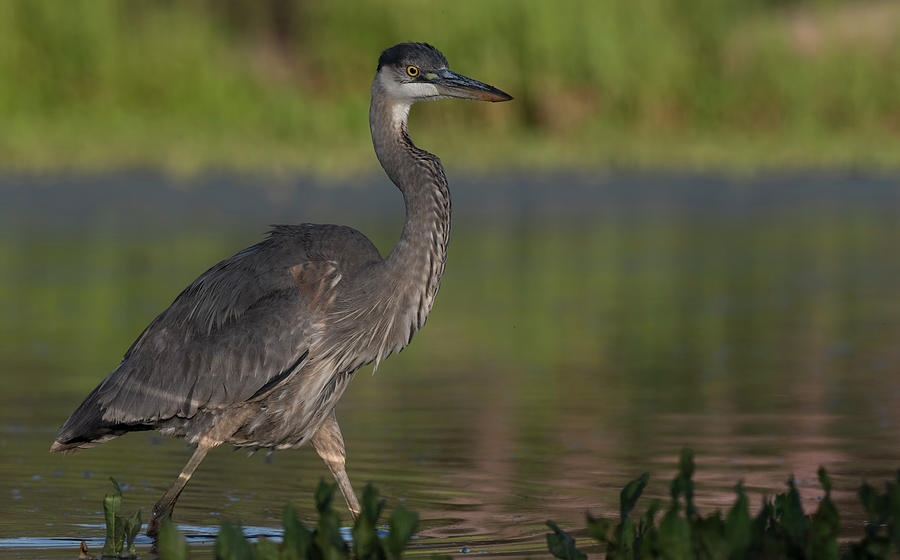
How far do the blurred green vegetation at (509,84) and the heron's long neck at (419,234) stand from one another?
12.1m

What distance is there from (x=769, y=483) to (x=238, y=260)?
2.06 metres

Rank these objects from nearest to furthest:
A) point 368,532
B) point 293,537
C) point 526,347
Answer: point 293,537, point 368,532, point 526,347

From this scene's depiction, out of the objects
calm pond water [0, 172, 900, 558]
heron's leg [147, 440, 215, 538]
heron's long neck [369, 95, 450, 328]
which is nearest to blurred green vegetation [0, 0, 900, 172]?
calm pond water [0, 172, 900, 558]

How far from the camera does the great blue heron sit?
267 inches

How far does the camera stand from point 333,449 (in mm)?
6895

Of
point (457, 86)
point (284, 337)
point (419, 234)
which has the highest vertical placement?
point (457, 86)

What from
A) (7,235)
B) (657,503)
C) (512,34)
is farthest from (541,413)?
(512,34)

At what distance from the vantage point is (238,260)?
703cm

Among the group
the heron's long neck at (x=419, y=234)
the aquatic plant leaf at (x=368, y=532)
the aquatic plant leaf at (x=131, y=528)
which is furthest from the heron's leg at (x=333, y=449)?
the aquatic plant leaf at (x=368, y=532)

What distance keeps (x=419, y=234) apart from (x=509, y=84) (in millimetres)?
13936

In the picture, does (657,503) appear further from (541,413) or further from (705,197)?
(705,197)

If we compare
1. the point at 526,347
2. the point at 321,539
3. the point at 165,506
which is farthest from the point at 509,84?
the point at 321,539

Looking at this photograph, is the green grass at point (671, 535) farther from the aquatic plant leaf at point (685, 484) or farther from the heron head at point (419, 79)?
the heron head at point (419, 79)

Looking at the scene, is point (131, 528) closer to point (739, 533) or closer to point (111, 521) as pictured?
point (111, 521)
